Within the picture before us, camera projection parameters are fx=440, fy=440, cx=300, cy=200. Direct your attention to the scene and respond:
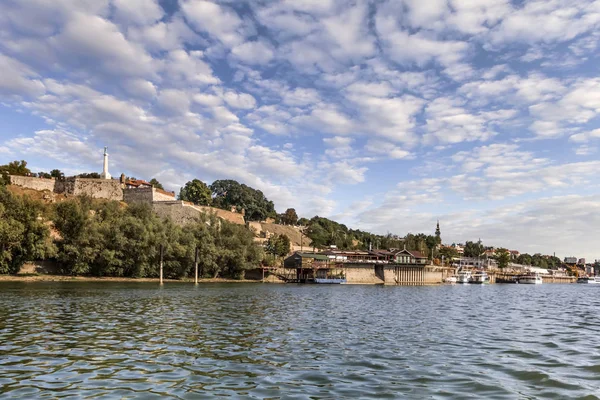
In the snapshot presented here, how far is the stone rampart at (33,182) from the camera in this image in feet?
→ 349

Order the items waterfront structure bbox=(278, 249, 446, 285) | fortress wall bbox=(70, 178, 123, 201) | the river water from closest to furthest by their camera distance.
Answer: the river water → fortress wall bbox=(70, 178, 123, 201) → waterfront structure bbox=(278, 249, 446, 285)

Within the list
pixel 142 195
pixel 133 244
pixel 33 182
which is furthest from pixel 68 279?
pixel 33 182

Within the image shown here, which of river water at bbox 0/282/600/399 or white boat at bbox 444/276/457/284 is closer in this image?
river water at bbox 0/282/600/399

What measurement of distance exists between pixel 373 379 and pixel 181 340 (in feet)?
34.0

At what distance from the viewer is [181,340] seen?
20641 millimetres

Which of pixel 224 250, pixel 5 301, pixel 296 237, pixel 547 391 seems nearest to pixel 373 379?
pixel 547 391

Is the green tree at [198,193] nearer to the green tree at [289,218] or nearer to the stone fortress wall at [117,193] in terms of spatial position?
the stone fortress wall at [117,193]

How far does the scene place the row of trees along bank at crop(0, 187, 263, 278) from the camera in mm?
72812

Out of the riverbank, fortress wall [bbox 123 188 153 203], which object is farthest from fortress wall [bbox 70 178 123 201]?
the riverbank

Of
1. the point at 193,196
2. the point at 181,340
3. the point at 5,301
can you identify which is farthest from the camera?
the point at 193,196

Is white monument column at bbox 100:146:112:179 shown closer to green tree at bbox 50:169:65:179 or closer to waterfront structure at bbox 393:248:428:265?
green tree at bbox 50:169:65:179

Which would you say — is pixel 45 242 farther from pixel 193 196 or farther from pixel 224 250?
pixel 193 196

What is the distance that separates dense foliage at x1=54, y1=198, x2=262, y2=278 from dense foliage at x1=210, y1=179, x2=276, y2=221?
2763 inches

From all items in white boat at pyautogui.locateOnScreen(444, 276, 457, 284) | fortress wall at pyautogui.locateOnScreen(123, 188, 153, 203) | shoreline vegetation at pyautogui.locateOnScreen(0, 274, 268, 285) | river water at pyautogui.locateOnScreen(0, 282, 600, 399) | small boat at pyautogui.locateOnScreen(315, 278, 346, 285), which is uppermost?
fortress wall at pyautogui.locateOnScreen(123, 188, 153, 203)
